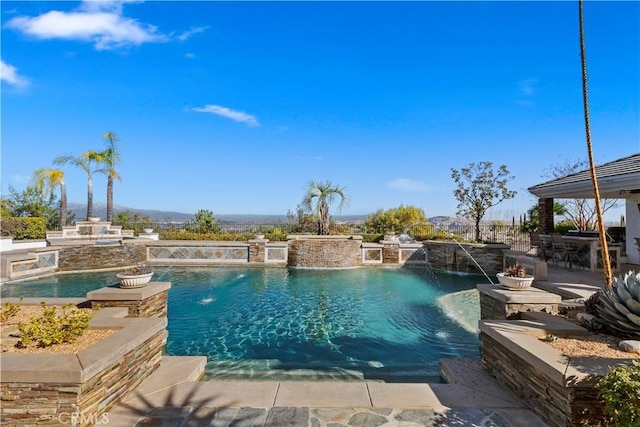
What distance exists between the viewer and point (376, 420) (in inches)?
118

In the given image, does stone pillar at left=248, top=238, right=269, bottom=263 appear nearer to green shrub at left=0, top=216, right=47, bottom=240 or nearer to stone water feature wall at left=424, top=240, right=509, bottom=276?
stone water feature wall at left=424, top=240, right=509, bottom=276

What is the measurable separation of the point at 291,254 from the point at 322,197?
14.7ft

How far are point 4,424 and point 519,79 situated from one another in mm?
17092

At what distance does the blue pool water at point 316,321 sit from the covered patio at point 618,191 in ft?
13.2

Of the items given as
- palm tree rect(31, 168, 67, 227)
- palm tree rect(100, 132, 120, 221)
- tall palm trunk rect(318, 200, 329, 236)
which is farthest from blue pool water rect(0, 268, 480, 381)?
palm tree rect(31, 168, 67, 227)

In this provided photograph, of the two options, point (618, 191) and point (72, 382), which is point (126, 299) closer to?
point (72, 382)

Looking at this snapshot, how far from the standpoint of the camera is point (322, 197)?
18375 mm

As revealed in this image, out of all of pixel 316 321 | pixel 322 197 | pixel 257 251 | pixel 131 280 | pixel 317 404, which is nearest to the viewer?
pixel 317 404

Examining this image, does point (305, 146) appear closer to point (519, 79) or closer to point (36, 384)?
point (519, 79)

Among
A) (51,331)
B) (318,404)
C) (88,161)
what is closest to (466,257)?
(318,404)

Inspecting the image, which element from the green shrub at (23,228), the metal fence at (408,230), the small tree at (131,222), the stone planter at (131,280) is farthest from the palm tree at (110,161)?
the stone planter at (131,280)

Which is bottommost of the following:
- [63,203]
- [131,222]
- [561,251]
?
[561,251]

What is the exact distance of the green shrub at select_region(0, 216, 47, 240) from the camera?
1641cm

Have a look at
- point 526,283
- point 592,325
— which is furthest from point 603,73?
point 592,325
